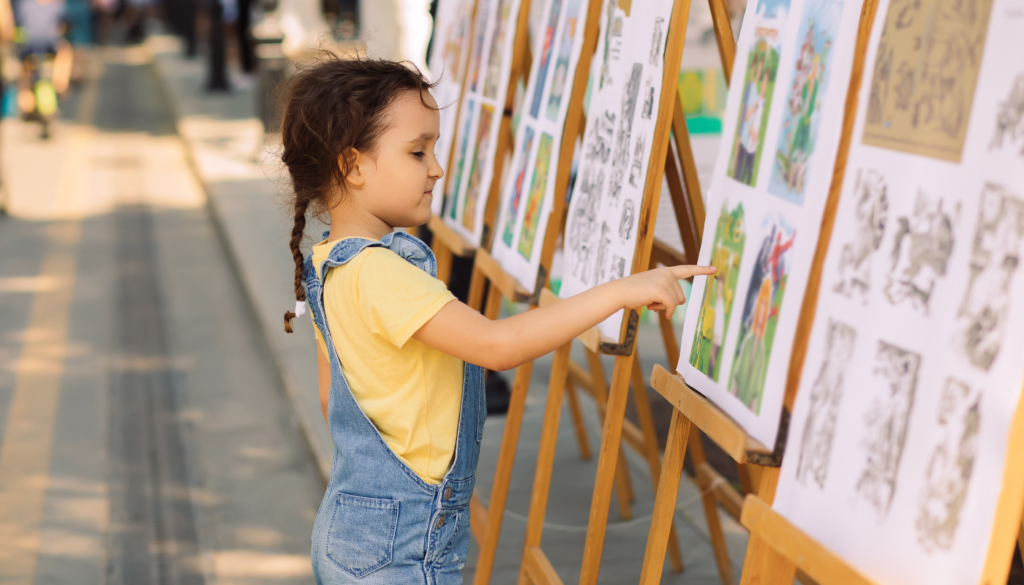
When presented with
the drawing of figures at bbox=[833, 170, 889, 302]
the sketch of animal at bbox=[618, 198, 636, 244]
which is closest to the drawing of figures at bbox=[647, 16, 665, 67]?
the sketch of animal at bbox=[618, 198, 636, 244]

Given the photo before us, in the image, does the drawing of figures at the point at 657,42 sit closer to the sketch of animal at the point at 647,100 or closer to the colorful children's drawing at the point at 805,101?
the sketch of animal at the point at 647,100

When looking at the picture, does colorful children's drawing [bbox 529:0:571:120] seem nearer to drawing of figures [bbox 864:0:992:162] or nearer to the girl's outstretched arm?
the girl's outstretched arm

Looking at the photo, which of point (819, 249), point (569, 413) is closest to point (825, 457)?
point (819, 249)

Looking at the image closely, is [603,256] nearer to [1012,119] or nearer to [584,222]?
[584,222]

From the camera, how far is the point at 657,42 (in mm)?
2225

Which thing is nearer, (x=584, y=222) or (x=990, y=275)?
(x=990, y=275)

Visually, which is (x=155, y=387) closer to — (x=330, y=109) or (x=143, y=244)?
(x=143, y=244)

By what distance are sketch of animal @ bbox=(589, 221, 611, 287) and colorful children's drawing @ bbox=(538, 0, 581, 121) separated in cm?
50

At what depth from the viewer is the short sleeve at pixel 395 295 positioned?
165 cm

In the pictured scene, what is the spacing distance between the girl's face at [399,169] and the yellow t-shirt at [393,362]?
106mm

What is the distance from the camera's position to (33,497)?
4.14 m

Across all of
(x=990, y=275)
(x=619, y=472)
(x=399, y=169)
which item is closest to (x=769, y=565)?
(x=990, y=275)

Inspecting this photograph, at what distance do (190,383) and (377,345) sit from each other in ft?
13.4

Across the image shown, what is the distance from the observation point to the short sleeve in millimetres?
1653
